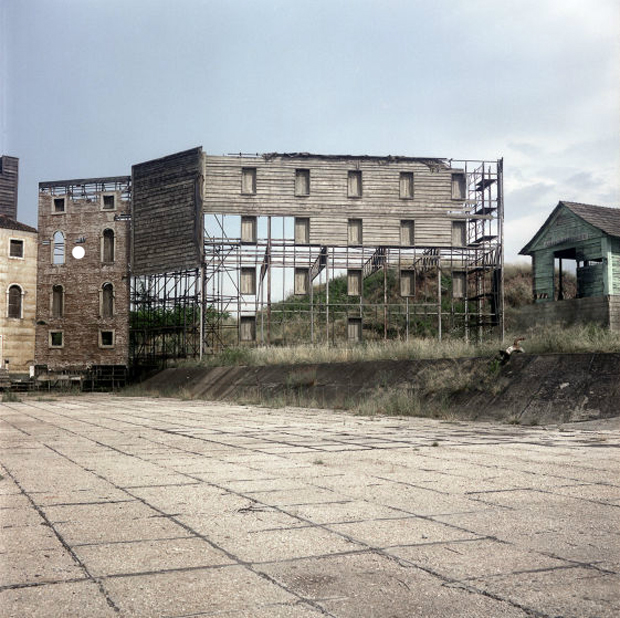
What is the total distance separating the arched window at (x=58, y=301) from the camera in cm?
3819

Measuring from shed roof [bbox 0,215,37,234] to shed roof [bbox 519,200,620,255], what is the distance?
1071 inches

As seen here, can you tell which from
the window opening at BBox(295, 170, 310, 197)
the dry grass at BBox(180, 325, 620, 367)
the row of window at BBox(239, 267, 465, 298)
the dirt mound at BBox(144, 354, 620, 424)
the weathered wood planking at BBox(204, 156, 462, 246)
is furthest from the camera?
the window opening at BBox(295, 170, 310, 197)

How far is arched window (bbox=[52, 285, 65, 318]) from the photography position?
3819cm

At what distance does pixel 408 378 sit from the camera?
48.9ft

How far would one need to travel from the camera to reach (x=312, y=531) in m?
3.91

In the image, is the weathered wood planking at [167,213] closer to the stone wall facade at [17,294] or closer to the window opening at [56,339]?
the window opening at [56,339]

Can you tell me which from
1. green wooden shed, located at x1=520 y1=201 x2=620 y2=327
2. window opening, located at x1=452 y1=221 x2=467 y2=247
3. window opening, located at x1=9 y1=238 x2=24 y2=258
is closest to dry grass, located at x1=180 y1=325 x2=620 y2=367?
green wooden shed, located at x1=520 y1=201 x2=620 y2=327

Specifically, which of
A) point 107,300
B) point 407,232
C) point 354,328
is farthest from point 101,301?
point 407,232

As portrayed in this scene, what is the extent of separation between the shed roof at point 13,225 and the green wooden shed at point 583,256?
27.2 meters

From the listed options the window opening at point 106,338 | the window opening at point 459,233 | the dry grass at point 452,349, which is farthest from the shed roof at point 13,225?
the window opening at point 459,233

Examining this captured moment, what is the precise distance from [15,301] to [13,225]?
14.4 ft

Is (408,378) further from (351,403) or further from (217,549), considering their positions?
(217,549)

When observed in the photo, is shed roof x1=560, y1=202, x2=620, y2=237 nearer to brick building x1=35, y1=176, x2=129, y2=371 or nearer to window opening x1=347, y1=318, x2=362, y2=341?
window opening x1=347, y1=318, x2=362, y2=341

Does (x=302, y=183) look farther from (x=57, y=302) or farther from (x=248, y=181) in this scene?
(x=57, y=302)
